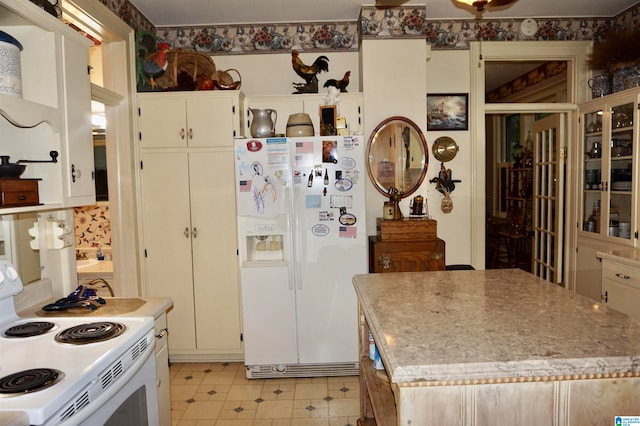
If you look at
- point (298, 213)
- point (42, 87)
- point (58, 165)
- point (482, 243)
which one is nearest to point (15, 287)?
point (58, 165)

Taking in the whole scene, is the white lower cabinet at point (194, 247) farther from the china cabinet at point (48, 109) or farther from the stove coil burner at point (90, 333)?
the stove coil burner at point (90, 333)

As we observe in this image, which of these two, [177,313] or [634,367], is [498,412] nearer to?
[634,367]

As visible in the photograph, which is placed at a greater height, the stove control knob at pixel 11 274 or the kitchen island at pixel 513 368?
the stove control knob at pixel 11 274

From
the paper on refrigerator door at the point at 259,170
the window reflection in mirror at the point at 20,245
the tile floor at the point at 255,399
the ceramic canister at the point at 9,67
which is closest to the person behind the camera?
the ceramic canister at the point at 9,67

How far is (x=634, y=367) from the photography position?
3.59 feet

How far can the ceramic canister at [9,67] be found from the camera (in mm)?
1563

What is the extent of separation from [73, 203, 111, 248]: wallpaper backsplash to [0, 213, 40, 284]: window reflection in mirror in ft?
5.75

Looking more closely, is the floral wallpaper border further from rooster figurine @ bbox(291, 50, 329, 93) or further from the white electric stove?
the white electric stove

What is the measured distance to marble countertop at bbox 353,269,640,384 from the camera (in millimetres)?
1083

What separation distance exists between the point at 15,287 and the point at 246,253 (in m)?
1.53

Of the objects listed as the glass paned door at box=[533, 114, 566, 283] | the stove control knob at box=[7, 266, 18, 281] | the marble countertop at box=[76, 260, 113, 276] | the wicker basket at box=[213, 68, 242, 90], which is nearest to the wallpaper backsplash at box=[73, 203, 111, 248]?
the marble countertop at box=[76, 260, 113, 276]

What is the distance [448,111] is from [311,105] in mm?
1287

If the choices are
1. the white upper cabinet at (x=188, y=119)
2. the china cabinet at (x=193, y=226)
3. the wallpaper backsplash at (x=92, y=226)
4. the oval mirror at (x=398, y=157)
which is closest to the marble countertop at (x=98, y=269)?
the wallpaper backsplash at (x=92, y=226)

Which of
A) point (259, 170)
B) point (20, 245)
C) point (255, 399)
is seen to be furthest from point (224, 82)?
point (255, 399)
